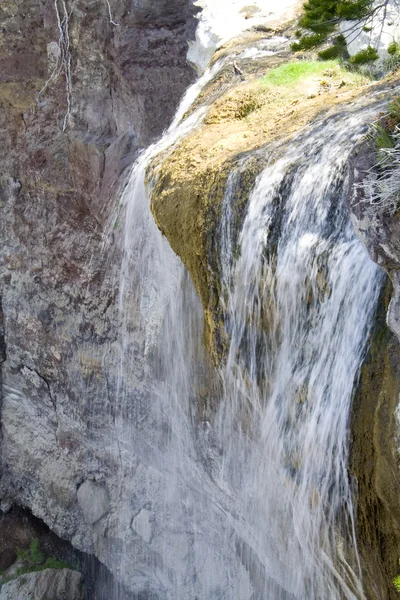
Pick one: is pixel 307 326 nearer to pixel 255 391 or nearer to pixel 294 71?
pixel 255 391

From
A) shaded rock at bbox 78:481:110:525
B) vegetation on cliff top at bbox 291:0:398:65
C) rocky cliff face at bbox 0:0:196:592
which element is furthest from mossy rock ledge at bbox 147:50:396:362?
shaded rock at bbox 78:481:110:525

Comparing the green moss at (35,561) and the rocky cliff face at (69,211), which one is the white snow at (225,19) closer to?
the rocky cliff face at (69,211)

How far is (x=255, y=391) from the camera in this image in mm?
5242

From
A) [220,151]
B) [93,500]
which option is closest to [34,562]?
[93,500]

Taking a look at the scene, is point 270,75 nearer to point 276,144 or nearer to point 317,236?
point 276,144

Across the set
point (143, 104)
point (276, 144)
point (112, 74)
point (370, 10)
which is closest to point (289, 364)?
point (276, 144)

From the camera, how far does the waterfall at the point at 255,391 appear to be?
14.1 feet

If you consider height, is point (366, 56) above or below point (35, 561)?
above

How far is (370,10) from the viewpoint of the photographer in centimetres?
526

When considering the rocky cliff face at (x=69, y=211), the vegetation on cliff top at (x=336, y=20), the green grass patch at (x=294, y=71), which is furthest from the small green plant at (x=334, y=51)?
the rocky cliff face at (x=69, y=211)

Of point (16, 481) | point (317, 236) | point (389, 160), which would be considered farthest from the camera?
point (16, 481)

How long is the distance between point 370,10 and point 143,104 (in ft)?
11.5

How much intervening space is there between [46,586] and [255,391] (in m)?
5.41

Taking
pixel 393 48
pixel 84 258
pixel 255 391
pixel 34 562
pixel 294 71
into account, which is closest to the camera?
pixel 255 391
